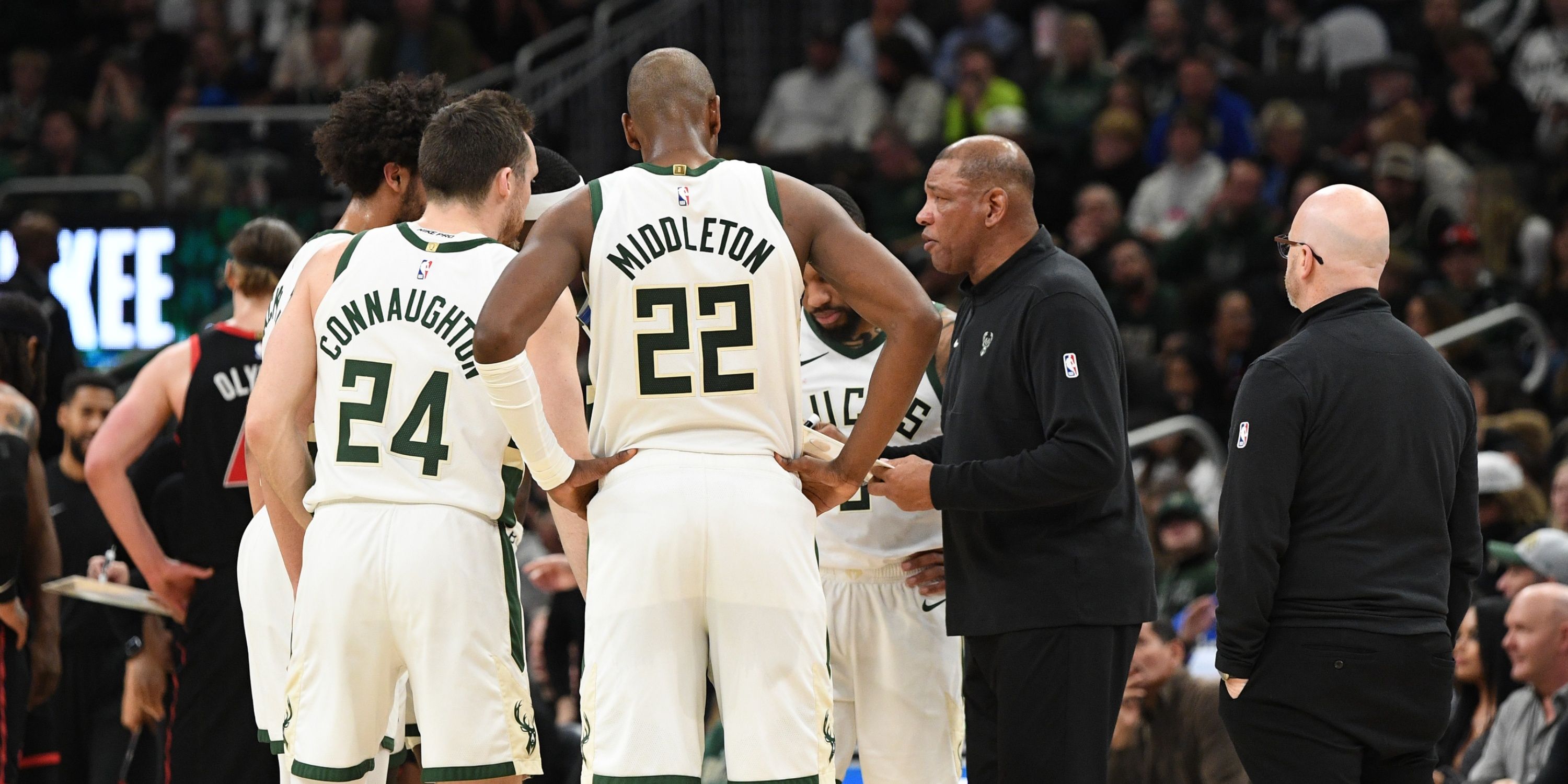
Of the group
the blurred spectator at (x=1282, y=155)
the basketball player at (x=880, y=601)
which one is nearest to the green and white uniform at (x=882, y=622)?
the basketball player at (x=880, y=601)

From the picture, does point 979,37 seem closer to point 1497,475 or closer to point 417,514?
point 1497,475

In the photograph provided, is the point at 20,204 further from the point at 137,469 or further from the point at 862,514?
the point at 862,514

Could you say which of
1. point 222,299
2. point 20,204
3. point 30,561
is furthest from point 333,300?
point 20,204

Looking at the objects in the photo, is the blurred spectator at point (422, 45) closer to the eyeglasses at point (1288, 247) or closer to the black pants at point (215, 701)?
the black pants at point (215, 701)

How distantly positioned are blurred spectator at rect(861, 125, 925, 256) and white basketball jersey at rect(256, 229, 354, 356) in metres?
8.27

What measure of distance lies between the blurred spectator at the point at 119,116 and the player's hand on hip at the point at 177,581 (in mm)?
11239

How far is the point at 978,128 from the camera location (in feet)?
47.6

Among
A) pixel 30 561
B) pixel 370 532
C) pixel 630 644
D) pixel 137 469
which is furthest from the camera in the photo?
pixel 137 469

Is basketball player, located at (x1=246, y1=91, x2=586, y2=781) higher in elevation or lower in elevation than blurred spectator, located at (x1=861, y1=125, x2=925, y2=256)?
lower

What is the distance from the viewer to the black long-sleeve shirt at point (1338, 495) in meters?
4.61

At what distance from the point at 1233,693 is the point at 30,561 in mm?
4462

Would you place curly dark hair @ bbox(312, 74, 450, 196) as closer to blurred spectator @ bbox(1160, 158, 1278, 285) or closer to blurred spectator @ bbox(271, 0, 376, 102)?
blurred spectator @ bbox(1160, 158, 1278, 285)

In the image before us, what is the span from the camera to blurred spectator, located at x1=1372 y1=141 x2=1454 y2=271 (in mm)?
12250

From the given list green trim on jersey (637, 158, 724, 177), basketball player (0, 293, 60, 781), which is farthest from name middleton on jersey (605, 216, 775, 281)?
basketball player (0, 293, 60, 781)
